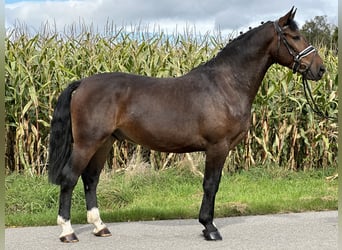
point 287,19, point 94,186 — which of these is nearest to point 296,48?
point 287,19

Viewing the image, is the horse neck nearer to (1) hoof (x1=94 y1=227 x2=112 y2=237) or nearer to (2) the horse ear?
(2) the horse ear

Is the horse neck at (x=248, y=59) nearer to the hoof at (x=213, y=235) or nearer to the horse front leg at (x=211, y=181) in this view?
the horse front leg at (x=211, y=181)

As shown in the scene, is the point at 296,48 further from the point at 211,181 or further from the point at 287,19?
the point at 211,181

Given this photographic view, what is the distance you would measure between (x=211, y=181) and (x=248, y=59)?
4.34ft

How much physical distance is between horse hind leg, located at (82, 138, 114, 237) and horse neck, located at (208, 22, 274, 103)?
147 centimetres

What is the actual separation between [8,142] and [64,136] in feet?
11.9

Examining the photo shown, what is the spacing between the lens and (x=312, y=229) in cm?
522

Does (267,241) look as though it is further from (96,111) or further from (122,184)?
(122,184)

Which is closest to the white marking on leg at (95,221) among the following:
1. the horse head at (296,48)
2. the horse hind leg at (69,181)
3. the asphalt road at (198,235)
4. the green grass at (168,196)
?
the asphalt road at (198,235)

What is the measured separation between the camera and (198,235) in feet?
16.7

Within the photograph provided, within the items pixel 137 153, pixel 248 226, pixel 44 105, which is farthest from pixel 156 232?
pixel 44 105

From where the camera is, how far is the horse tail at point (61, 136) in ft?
16.6

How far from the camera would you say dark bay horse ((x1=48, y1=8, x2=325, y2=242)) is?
485 cm

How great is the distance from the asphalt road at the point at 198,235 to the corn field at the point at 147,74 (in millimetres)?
2638
